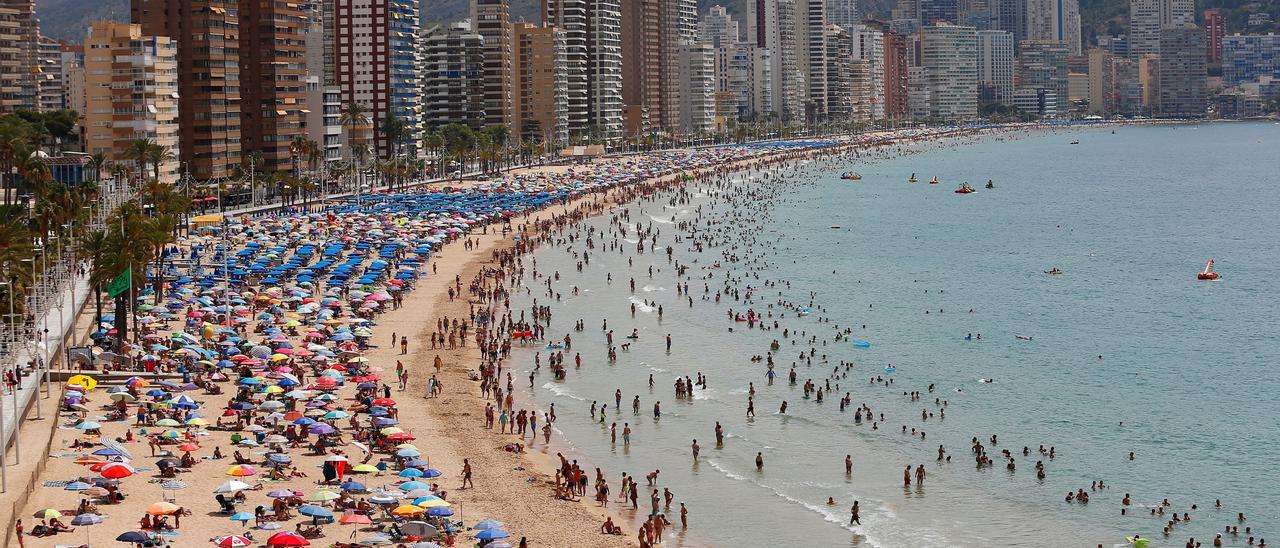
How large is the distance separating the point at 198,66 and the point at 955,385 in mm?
78412

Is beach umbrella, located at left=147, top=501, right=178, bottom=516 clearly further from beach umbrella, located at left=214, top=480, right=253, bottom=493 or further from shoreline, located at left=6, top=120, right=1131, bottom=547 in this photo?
beach umbrella, located at left=214, top=480, right=253, bottom=493

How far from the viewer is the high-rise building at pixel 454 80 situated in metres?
190

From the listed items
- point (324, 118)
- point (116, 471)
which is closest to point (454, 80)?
point (324, 118)

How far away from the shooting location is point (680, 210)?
408 ft

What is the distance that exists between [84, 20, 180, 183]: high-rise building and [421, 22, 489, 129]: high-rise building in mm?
85259

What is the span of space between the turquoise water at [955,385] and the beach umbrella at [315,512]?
8.10 m

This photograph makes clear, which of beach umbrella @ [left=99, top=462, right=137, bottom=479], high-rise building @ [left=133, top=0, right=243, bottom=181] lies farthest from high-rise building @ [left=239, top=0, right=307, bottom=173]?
beach umbrella @ [left=99, top=462, right=137, bottom=479]

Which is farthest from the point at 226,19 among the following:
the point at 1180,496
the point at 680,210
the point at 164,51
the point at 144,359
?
the point at 1180,496

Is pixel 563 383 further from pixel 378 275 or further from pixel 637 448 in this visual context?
pixel 378 275

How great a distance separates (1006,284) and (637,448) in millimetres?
43859

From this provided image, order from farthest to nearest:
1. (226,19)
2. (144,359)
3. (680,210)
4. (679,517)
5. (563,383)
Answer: (680,210) < (226,19) < (563,383) < (144,359) < (679,517)

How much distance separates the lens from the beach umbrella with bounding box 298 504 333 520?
32969 millimetres

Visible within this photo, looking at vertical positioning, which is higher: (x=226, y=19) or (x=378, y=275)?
(x=226, y=19)

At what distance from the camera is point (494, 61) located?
191000mm
